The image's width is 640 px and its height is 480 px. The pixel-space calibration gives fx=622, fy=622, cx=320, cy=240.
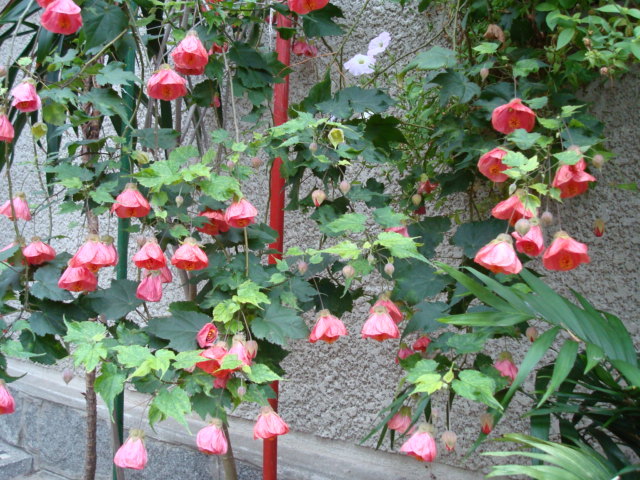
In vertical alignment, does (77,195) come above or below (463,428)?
above

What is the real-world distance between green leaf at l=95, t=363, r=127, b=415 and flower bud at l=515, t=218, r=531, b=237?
29.7 inches

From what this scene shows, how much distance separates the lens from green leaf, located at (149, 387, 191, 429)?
1.04 m

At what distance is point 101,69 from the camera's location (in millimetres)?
1353

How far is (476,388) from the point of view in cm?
105

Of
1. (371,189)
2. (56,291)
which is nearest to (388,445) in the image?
(371,189)

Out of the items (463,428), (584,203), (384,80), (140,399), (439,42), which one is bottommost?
(140,399)

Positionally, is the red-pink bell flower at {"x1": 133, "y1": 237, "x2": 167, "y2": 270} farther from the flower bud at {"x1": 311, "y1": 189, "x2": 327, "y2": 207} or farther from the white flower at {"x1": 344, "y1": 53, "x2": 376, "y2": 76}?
the white flower at {"x1": 344, "y1": 53, "x2": 376, "y2": 76}

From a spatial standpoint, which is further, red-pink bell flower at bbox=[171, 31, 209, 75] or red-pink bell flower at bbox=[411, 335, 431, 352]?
red-pink bell flower at bbox=[411, 335, 431, 352]

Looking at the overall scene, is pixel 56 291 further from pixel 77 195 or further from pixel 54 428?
pixel 54 428

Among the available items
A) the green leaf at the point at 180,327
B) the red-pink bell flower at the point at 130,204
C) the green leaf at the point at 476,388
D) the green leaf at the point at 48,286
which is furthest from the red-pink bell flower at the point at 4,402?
the green leaf at the point at 476,388

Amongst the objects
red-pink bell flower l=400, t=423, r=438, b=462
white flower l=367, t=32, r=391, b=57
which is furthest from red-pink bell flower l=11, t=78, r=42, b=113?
red-pink bell flower l=400, t=423, r=438, b=462

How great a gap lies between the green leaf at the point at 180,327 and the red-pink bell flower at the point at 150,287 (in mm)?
54

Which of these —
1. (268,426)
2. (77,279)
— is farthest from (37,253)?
(268,426)

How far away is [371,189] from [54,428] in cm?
204
